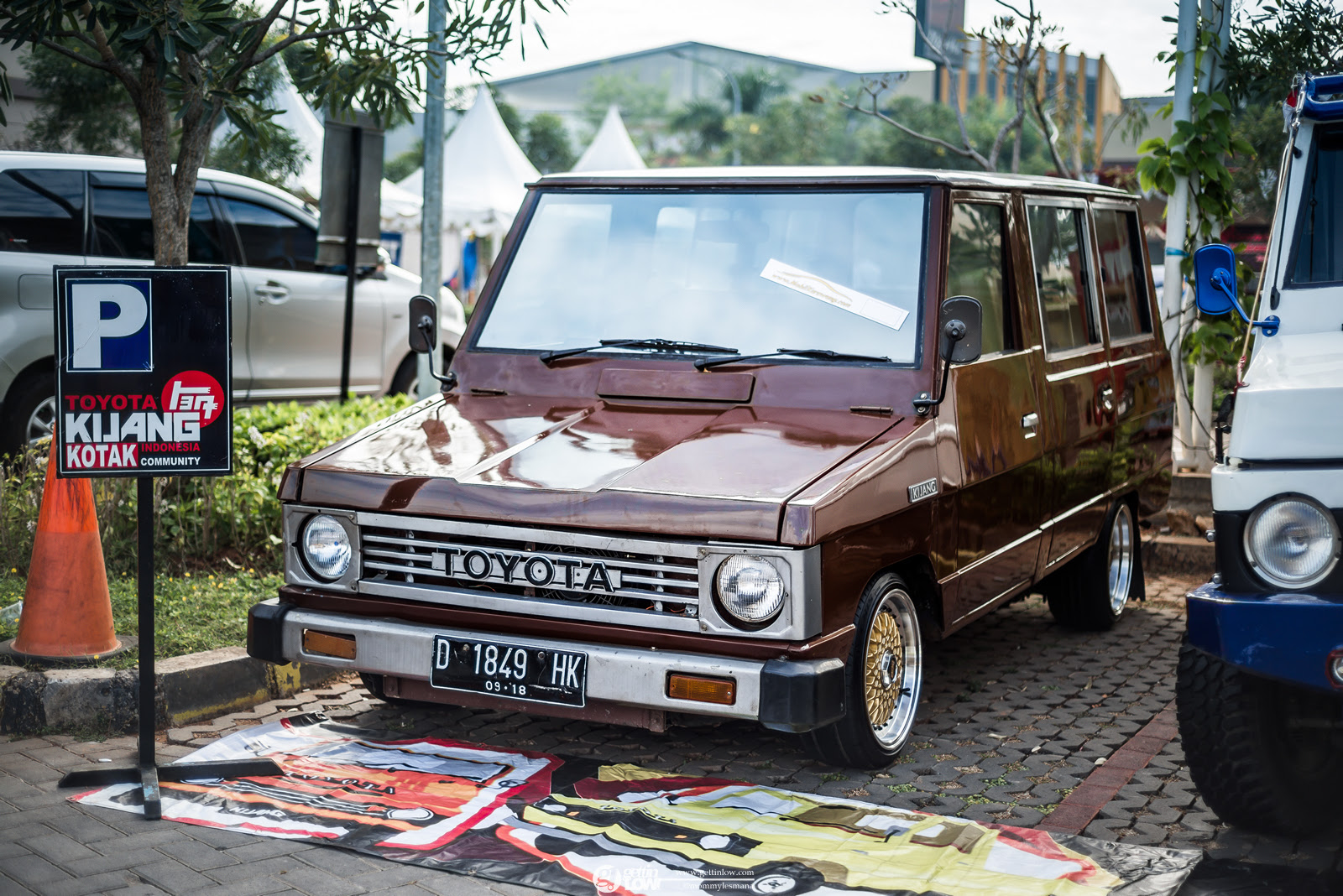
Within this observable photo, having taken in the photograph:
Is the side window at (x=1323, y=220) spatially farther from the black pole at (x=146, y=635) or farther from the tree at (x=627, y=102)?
the tree at (x=627, y=102)

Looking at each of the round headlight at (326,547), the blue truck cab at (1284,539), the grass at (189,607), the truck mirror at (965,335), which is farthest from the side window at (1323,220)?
the grass at (189,607)

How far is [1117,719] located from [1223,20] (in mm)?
5383

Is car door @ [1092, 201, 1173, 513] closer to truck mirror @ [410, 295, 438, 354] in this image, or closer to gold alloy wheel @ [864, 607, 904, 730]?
gold alloy wheel @ [864, 607, 904, 730]

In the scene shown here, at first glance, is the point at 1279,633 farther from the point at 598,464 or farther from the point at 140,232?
the point at 140,232

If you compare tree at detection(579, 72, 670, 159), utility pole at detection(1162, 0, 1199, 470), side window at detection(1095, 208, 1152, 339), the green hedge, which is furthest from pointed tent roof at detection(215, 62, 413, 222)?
tree at detection(579, 72, 670, 159)

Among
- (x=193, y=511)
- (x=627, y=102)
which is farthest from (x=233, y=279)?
(x=627, y=102)

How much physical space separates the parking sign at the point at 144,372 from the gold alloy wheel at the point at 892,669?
2.18 meters

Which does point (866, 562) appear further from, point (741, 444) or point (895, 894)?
point (895, 894)

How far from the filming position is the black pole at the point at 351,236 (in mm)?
8508

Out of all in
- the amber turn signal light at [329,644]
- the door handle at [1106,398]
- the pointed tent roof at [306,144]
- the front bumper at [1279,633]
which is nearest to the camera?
the front bumper at [1279,633]

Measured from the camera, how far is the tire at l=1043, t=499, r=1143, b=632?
6.75m

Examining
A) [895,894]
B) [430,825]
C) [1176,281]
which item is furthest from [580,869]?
[1176,281]

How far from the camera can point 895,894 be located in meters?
3.61

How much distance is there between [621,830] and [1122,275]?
4.42 metres
